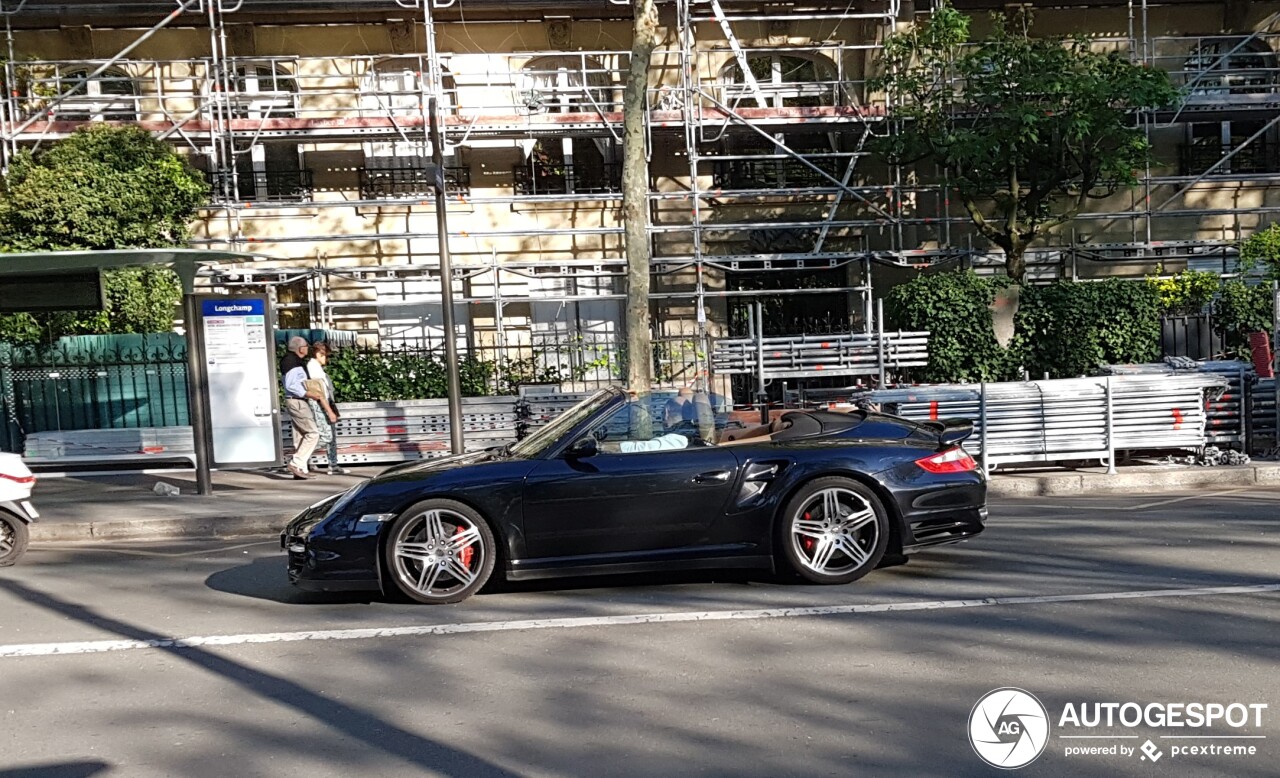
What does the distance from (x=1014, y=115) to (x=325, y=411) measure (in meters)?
11.2

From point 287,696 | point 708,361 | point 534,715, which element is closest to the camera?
Answer: point 534,715

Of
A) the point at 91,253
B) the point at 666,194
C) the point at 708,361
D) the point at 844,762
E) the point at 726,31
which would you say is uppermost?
the point at 726,31

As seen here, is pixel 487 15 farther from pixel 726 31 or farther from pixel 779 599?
pixel 779 599

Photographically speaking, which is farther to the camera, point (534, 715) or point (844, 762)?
point (534, 715)

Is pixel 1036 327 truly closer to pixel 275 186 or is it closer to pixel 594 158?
pixel 594 158

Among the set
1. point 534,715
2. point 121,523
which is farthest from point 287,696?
point 121,523

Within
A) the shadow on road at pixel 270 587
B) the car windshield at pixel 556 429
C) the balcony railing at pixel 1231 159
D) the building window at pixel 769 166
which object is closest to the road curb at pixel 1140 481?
the car windshield at pixel 556 429

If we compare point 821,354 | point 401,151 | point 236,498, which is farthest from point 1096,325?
point 401,151

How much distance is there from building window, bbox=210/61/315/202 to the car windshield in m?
15.4

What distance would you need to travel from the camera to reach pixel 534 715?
506 cm

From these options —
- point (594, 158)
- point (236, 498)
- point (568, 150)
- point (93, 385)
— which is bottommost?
point (236, 498)

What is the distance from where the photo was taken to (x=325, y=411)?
13609 mm

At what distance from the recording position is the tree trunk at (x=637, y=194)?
15070mm

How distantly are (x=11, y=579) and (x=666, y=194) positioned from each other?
1398 centimetres
